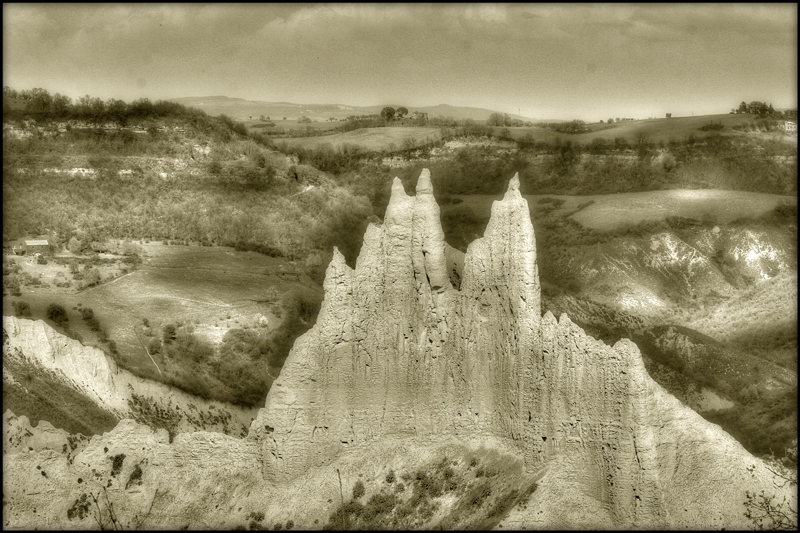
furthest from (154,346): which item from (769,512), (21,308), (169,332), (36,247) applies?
(769,512)

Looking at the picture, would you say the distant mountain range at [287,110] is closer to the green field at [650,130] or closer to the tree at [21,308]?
the green field at [650,130]

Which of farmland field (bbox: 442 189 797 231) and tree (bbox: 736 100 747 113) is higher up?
tree (bbox: 736 100 747 113)

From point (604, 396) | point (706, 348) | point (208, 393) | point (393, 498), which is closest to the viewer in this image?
point (604, 396)

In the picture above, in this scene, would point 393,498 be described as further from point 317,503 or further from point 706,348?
point 706,348

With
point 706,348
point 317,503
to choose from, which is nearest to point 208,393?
point 317,503

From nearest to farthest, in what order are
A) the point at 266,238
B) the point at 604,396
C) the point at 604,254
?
1. the point at 604,396
2. the point at 604,254
3. the point at 266,238

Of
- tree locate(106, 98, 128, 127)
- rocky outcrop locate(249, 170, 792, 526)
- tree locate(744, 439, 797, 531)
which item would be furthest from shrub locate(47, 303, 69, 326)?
tree locate(106, 98, 128, 127)

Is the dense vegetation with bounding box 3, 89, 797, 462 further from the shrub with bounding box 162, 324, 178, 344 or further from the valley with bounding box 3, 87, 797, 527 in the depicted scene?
the shrub with bounding box 162, 324, 178, 344
